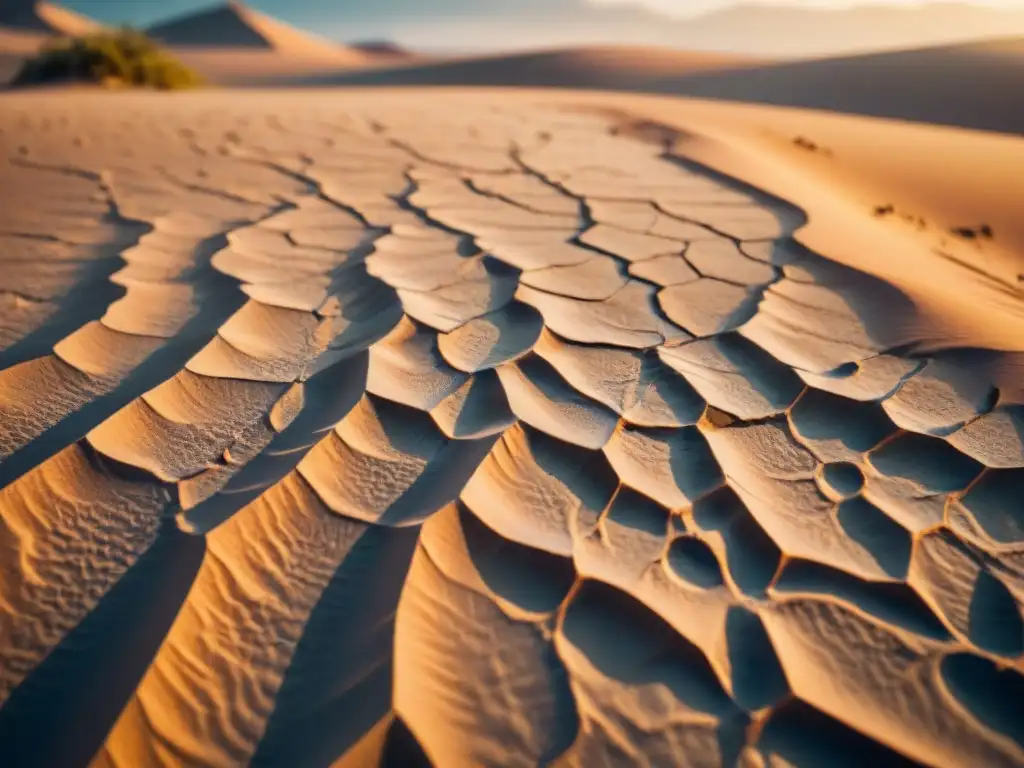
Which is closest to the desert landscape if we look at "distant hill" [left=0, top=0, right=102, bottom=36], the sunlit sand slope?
the sunlit sand slope

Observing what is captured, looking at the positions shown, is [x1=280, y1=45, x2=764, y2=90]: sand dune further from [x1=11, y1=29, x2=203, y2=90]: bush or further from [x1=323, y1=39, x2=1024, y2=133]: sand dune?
[x1=11, y1=29, x2=203, y2=90]: bush

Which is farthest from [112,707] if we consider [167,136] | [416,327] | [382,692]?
[167,136]

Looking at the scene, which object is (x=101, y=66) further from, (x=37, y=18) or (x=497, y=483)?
(x=37, y=18)

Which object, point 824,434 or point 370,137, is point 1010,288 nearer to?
point 824,434

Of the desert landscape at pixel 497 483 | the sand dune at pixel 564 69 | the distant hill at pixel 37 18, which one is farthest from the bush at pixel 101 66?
the distant hill at pixel 37 18

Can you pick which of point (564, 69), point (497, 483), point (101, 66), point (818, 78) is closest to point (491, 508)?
point (497, 483)

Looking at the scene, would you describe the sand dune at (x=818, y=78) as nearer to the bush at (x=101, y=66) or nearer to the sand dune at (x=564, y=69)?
the sand dune at (x=564, y=69)

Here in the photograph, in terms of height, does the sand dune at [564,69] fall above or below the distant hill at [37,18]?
above

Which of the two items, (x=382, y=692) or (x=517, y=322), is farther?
(x=517, y=322)
